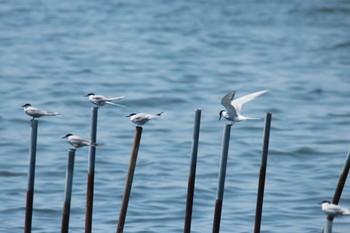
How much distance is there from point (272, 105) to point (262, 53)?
592cm

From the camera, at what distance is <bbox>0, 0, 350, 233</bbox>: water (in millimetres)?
13297

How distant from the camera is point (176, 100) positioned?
22297 mm

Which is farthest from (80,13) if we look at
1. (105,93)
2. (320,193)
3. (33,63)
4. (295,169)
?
(320,193)

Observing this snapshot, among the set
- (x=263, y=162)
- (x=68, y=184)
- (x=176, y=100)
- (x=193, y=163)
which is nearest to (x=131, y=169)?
(x=193, y=163)

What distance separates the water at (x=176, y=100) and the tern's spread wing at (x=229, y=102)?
298 centimetres

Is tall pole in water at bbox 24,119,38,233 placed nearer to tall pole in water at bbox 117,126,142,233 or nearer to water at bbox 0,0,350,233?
tall pole in water at bbox 117,126,142,233

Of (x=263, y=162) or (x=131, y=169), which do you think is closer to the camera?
(x=131, y=169)

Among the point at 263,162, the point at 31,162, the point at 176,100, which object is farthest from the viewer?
the point at 176,100

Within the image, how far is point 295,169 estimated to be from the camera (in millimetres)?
16344

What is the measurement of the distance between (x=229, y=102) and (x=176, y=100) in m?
13.3

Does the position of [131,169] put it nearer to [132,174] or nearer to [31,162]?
[132,174]

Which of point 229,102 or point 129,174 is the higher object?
point 229,102

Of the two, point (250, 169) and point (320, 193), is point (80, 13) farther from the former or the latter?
point (320, 193)

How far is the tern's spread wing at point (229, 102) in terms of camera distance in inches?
345
